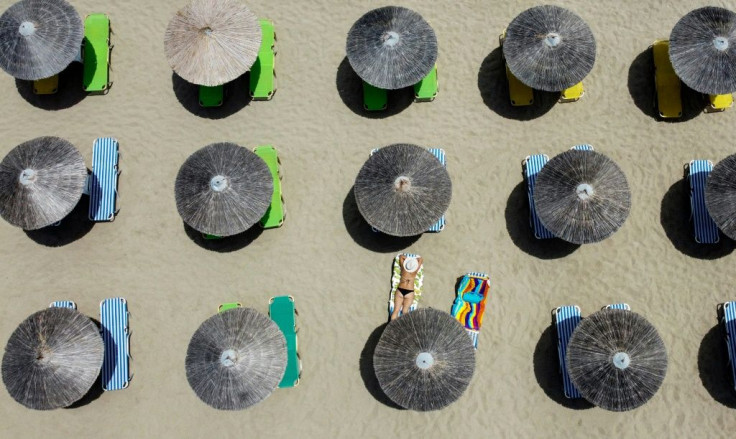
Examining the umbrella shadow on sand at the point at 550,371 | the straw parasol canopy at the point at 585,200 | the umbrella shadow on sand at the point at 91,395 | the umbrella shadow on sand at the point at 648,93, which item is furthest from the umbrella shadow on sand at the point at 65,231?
the umbrella shadow on sand at the point at 648,93

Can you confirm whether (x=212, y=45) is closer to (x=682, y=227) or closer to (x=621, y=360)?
(x=621, y=360)

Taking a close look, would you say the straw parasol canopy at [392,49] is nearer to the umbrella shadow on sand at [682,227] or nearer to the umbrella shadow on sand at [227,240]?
the umbrella shadow on sand at [227,240]

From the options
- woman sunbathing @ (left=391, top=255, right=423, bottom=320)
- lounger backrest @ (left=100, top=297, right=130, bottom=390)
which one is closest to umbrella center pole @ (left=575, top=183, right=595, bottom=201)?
woman sunbathing @ (left=391, top=255, right=423, bottom=320)

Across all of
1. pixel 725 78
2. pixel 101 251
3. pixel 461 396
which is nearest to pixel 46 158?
pixel 101 251

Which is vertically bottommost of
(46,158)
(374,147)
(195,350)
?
(195,350)

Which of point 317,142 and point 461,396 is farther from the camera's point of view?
point 317,142

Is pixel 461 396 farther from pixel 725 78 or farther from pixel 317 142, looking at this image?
pixel 725 78

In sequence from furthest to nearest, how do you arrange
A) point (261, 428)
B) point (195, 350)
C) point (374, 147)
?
point (374, 147)
point (261, 428)
point (195, 350)
